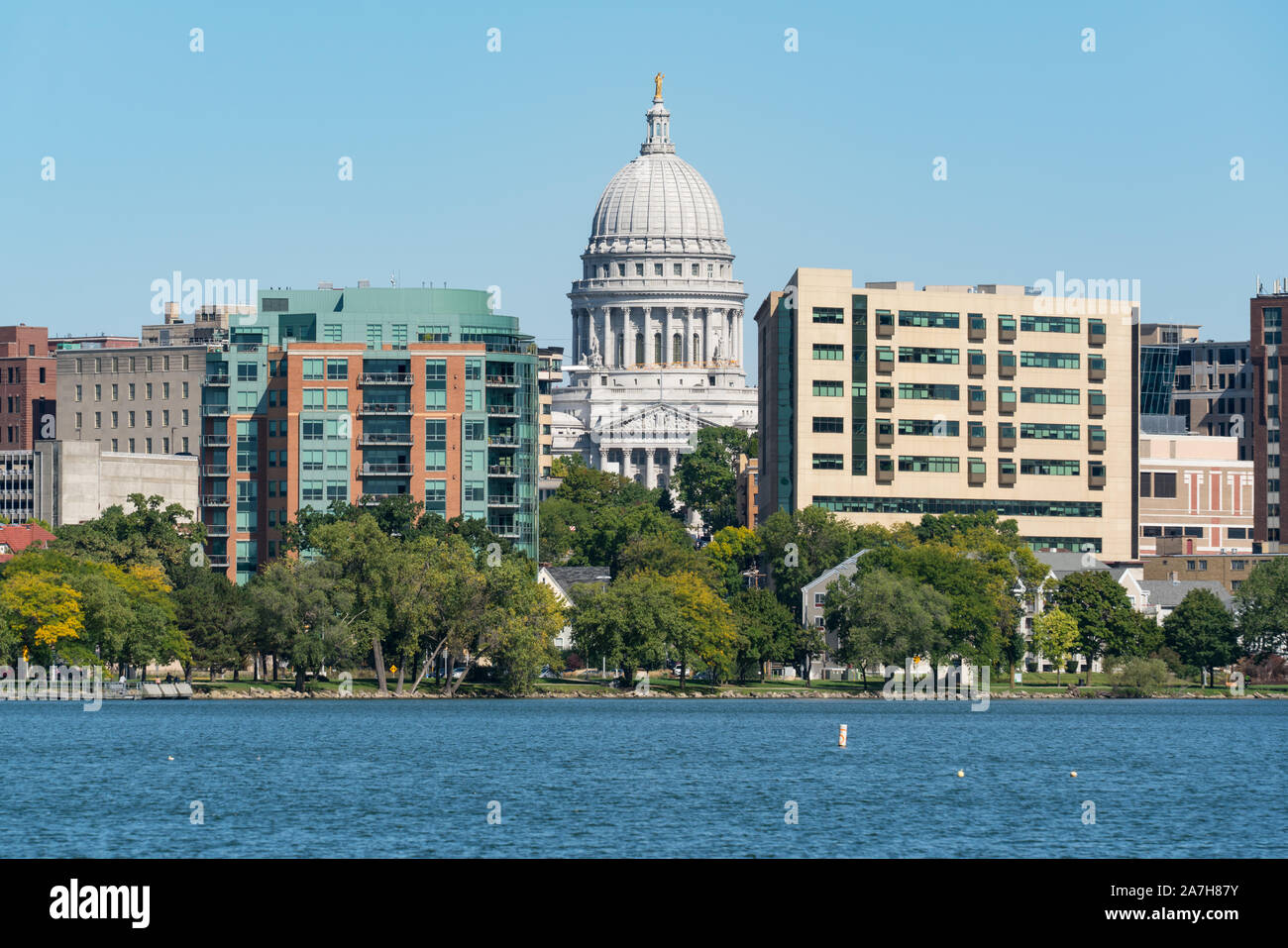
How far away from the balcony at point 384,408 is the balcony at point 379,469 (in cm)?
371

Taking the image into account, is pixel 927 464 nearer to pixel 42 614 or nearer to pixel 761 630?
pixel 761 630

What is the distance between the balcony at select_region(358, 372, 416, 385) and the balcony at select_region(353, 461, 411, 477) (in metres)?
5.93

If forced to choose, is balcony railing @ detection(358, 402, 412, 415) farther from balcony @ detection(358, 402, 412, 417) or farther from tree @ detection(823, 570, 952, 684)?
tree @ detection(823, 570, 952, 684)

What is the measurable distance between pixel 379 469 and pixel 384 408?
455 cm

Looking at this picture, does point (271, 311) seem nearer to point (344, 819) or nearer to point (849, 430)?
point (849, 430)

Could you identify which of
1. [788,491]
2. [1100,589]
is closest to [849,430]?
[788,491]

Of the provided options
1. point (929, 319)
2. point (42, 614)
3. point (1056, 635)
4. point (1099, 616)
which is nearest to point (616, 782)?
point (42, 614)

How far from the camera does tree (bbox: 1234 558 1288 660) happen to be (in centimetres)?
15412

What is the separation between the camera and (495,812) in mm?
62500

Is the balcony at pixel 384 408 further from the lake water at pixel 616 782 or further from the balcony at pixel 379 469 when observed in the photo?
the lake water at pixel 616 782

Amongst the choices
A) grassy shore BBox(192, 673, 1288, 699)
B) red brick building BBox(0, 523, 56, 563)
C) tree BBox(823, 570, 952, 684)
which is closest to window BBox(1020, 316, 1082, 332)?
grassy shore BBox(192, 673, 1288, 699)

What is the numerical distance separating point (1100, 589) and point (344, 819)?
101 meters

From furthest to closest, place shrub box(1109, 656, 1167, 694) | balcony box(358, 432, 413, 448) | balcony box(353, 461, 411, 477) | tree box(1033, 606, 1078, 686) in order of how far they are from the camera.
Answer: balcony box(358, 432, 413, 448)
balcony box(353, 461, 411, 477)
tree box(1033, 606, 1078, 686)
shrub box(1109, 656, 1167, 694)

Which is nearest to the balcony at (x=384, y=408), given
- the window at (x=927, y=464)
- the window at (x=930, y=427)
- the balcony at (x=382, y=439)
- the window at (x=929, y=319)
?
the balcony at (x=382, y=439)
